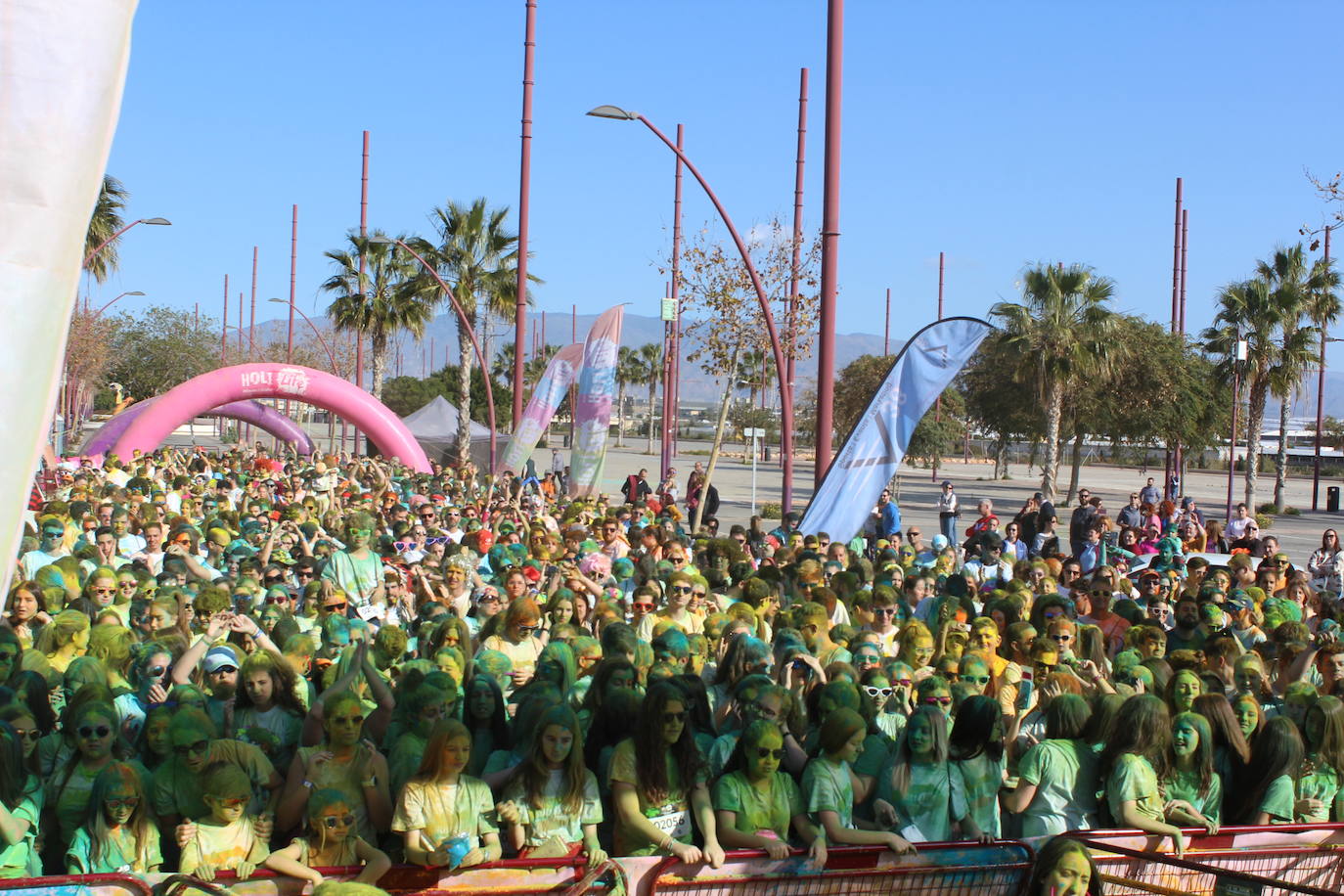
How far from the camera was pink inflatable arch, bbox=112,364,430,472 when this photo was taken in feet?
90.8

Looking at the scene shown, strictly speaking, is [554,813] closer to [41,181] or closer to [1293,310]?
[41,181]

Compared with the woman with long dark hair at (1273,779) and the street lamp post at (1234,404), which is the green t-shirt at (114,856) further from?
the street lamp post at (1234,404)

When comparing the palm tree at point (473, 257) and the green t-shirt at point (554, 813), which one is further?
the palm tree at point (473, 257)

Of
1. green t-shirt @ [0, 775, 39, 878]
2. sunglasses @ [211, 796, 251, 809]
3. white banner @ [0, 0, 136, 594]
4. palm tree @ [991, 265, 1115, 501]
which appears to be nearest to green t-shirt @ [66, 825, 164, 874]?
green t-shirt @ [0, 775, 39, 878]

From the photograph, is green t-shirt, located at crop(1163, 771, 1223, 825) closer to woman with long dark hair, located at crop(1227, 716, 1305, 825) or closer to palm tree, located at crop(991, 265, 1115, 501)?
woman with long dark hair, located at crop(1227, 716, 1305, 825)

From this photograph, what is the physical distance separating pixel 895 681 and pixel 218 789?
10.6 feet

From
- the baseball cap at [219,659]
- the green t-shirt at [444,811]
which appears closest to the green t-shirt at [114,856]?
the green t-shirt at [444,811]

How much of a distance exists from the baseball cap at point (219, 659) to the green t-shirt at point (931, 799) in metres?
2.99

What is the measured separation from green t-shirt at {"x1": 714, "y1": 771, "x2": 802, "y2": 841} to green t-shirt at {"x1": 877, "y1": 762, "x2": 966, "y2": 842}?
0.42 meters

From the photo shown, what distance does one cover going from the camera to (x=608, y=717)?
5590 mm

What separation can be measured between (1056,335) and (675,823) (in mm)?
29657

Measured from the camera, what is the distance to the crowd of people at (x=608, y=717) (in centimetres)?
483

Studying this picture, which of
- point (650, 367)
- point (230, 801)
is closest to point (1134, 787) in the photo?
point (230, 801)

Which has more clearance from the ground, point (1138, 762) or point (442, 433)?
point (442, 433)
